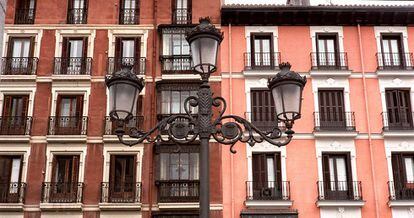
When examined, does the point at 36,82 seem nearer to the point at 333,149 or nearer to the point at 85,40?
the point at 85,40

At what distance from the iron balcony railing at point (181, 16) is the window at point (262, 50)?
3167 millimetres

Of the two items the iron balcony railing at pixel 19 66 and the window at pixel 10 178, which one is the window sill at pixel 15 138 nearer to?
the window at pixel 10 178

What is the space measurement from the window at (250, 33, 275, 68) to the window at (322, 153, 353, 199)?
4.95m

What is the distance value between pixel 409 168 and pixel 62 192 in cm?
1495

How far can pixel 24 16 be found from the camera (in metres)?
28.8

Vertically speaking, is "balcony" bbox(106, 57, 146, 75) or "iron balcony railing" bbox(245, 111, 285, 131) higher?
"balcony" bbox(106, 57, 146, 75)

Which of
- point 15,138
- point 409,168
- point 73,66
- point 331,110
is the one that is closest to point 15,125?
point 15,138

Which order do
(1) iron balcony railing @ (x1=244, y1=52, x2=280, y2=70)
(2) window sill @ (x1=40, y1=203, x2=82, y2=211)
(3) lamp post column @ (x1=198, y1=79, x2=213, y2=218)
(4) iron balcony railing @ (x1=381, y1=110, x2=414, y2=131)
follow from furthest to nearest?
(1) iron balcony railing @ (x1=244, y1=52, x2=280, y2=70), (4) iron balcony railing @ (x1=381, y1=110, x2=414, y2=131), (2) window sill @ (x1=40, y1=203, x2=82, y2=211), (3) lamp post column @ (x1=198, y1=79, x2=213, y2=218)

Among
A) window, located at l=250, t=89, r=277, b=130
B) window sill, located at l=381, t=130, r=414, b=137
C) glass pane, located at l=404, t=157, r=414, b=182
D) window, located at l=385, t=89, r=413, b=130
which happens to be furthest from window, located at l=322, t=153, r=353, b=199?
window, located at l=250, t=89, r=277, b=130

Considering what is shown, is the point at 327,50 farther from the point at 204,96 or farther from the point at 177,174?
the point at 204,96

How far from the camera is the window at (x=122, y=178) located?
2586cm

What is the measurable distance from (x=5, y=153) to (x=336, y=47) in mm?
15600

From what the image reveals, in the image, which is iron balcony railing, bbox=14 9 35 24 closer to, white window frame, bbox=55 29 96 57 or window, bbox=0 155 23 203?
white window frame, bbox=55 29 96 57

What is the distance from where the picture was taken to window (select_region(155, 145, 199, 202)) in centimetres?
2577
